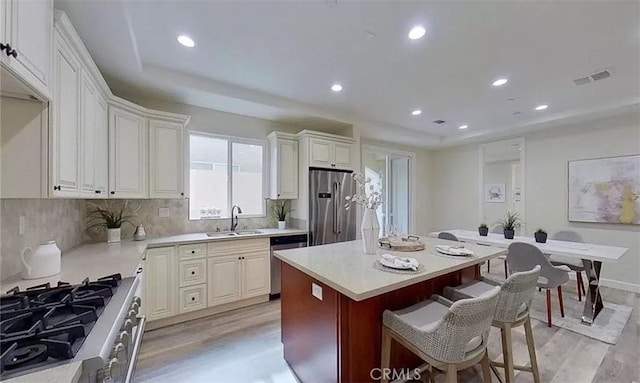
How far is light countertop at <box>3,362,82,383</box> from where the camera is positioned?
702 millimetres

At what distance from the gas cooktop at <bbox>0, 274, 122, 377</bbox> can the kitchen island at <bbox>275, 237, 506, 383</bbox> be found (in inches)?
42.8

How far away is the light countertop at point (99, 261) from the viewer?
1.54 meters

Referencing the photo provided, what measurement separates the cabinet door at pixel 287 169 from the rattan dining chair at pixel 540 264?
2924 mm

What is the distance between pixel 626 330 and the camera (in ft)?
8.71

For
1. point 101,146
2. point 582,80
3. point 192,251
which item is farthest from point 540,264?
point 101,146

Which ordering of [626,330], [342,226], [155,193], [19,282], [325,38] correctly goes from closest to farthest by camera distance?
[19,282], [325,38], [626,330], [155,193], [342,226]

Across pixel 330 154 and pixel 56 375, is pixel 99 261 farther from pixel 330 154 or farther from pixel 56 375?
pixel 330 154

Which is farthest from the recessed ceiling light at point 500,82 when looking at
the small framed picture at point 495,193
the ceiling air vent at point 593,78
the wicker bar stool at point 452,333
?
the small framed picture at point 495,193

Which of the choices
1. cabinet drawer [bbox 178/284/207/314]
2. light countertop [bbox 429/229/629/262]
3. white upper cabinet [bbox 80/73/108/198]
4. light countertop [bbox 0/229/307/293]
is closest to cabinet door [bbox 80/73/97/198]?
white upper cabinet [bbox 80/73/108/198]

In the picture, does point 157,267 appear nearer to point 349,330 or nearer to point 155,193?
point 155,193

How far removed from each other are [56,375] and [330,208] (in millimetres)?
3435

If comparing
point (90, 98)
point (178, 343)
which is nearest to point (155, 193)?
point (90, 98)

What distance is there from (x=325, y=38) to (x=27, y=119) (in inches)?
80.8

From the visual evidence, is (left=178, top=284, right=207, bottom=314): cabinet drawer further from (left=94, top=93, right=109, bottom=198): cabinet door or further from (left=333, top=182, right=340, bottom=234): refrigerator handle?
(left=333, top=182, right=340, bottom=234): refrigerator handle
